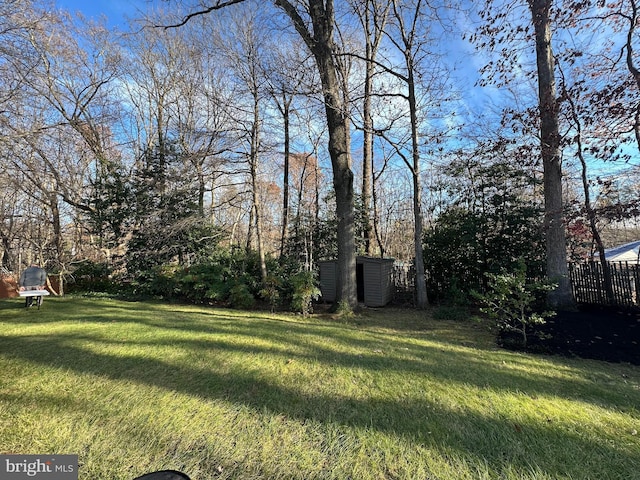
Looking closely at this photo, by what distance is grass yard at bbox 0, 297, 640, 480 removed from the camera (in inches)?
71.1

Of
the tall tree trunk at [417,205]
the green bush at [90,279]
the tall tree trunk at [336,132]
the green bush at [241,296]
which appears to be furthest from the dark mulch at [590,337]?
the green bush at [90,279]

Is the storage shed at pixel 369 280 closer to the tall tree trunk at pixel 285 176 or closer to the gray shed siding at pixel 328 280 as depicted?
the gray shed siding at pixel 328 280

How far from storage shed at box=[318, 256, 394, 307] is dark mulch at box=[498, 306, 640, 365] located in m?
3.89

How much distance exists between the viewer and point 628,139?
522cm

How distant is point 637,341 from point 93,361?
7527 millimetres

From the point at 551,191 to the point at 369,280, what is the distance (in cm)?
513

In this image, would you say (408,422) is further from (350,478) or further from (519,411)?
(519,411)

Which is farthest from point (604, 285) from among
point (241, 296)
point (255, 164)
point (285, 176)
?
point (285, 176)

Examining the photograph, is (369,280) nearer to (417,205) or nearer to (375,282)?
(375,282)

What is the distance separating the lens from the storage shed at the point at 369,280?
8.95 m

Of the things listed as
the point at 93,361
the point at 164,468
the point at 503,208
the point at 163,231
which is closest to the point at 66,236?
the point at 163,231

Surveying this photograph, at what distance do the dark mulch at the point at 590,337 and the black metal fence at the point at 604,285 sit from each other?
568 mm

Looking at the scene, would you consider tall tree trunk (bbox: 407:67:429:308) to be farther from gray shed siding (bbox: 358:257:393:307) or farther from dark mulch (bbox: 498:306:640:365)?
dark mulch (bbox: 498:306:640:365)

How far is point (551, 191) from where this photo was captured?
762 centimetres
